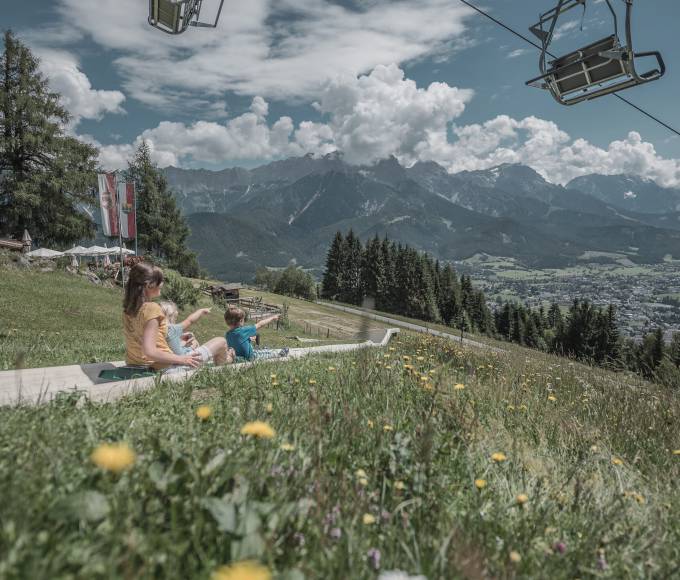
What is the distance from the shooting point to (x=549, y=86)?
23.6 ft

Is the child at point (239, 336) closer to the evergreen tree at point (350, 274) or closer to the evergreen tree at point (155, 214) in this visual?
the evergreen tree at point (155, 214)

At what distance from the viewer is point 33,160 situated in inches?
1254

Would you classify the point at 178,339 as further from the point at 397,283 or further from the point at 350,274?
the point at 350,274

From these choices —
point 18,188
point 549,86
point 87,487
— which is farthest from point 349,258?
point 87,487

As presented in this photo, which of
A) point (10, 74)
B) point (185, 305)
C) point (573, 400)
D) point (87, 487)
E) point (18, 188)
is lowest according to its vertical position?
point (185, 305)

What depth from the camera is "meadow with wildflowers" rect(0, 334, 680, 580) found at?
123 centimetres

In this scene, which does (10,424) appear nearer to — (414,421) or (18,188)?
(414,421)

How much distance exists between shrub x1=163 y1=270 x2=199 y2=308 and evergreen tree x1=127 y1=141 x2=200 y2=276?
31651mm

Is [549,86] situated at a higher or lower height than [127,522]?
higher

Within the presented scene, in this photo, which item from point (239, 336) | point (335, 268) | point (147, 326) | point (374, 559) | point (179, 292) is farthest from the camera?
point (335, 268)

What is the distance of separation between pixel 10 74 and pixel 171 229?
25.9 m

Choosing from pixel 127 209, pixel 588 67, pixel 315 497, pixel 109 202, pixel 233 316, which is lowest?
pixel 233 316

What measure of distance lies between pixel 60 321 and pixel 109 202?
10744 mm

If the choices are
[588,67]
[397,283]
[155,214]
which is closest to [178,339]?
[588,67]
